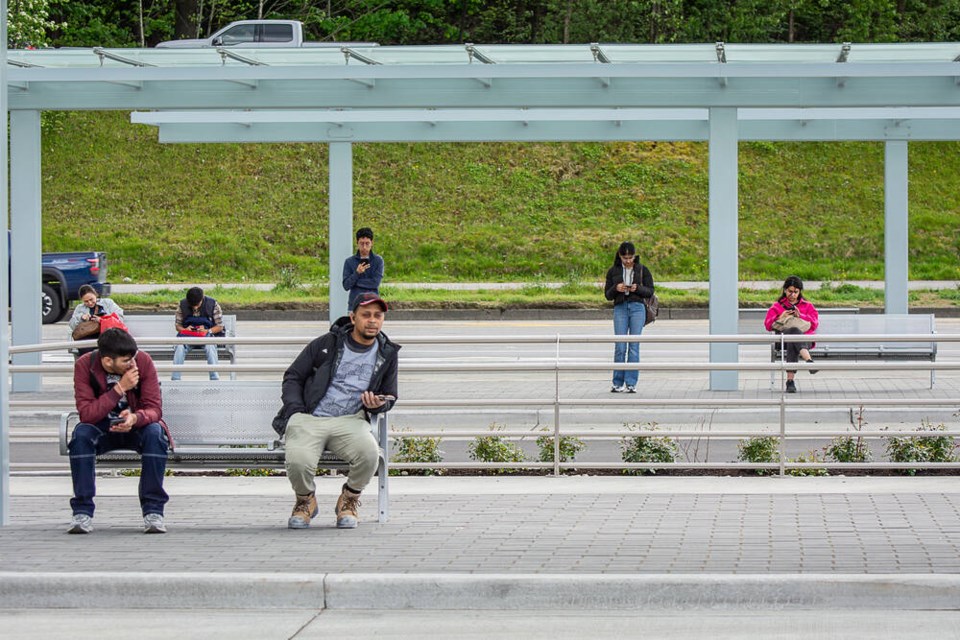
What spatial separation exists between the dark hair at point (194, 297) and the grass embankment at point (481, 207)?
675 inches

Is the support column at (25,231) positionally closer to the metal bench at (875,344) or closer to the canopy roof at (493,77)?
the canopy roof at (493,77)

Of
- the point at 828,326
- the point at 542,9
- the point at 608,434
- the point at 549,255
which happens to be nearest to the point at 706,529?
the point at 608,434

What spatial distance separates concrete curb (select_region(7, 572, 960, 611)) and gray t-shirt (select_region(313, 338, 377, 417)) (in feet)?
5.88

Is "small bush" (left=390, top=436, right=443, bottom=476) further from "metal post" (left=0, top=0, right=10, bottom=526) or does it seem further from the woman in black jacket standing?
the woman in black jacket standing

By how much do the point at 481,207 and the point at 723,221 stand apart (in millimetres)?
23915

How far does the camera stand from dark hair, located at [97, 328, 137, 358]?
832cm

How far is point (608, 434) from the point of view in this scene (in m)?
11.0

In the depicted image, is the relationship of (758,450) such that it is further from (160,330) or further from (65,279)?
(65,279)

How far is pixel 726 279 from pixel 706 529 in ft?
27.5

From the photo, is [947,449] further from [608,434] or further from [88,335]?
[88,335]

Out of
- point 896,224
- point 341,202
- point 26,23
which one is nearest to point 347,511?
point 341,202

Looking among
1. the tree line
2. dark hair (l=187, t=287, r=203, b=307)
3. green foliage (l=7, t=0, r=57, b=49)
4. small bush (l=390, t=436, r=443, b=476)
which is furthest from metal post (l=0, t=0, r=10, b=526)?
the tree line

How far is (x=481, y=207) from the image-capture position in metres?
40.1

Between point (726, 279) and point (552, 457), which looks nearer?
point (552, 457)
